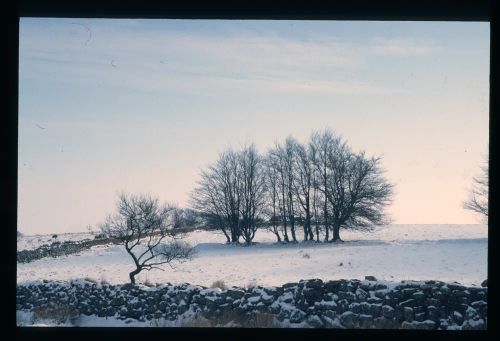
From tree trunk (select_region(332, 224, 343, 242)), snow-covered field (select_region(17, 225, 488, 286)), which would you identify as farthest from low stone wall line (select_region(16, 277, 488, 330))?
tree trunk (select_region(332, 224, 343, 242))

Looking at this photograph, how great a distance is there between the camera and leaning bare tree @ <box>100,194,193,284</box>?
5.83 m

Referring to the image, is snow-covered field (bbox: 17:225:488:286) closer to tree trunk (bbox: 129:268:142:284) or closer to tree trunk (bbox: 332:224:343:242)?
tree trunk (bbox: 129:268:142:284)

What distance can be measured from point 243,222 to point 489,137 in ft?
17.0

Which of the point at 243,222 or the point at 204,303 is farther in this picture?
the point at 243,222

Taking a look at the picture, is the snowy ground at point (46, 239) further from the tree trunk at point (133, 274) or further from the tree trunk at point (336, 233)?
the tree trunk at point (336, 233)

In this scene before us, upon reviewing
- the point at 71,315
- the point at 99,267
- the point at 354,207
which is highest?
the point at 354,207

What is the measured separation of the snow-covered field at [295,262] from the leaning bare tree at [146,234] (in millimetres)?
132

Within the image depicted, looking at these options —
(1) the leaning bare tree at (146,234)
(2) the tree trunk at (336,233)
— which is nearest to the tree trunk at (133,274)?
(1) the leaning bare tree at (146,234)

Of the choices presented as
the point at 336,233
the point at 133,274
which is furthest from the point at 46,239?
the point at 336,233

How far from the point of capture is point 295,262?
6617mm

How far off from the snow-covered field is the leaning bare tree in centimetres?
13
